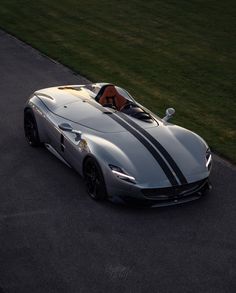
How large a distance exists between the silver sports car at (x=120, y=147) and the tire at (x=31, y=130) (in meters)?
0.02

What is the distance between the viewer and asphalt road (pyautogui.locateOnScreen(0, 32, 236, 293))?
7.37 m

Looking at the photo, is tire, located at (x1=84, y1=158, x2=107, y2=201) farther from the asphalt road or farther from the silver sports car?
the asphalt road

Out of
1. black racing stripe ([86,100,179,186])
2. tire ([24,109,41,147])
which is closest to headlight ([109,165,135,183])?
black racing stripe ([86,100,179,186])

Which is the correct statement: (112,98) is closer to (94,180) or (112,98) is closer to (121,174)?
(94,180)

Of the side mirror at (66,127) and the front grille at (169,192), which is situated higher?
the side mirror at (66,127)

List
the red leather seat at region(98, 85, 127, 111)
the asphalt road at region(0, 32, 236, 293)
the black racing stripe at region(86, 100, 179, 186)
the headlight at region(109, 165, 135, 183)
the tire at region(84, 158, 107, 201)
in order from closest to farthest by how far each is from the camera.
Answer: the asphalt road at region(0, 32, 236, 293) < the headlight at region(109, 165, 135, 183) < the black racing stripe at region(86, 100, 179, 186) < the tire at region(84, 158, 107, 201) < the red leather seat at region(98, 85, 127, 111)

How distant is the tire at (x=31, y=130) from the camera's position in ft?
36.0

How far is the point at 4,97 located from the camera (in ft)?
45.4

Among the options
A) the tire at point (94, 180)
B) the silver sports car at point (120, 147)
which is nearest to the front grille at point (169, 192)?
the silver sports car at point (120, 147)

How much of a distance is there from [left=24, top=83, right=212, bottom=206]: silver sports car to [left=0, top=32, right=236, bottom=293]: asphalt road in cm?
31

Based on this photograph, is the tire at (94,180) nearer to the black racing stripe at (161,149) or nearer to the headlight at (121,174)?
the headlight at (121,174)

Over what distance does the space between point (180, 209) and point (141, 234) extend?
39.6 inches

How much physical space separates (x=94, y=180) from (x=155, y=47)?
1007 cm

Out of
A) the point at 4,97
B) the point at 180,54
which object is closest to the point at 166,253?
the point at 4,97
